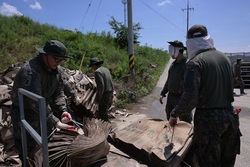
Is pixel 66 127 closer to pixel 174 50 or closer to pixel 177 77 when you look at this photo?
pixel 177 77

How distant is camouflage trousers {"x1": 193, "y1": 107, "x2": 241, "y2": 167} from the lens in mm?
2764

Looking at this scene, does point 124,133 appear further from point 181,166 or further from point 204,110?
point 204,110

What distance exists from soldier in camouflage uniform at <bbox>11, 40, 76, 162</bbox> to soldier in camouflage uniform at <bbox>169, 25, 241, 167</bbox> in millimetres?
1453

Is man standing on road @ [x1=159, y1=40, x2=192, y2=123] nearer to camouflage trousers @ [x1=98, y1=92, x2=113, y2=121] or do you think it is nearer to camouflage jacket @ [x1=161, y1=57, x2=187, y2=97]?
camouflage jacket @ [x1=161, y1=57, x2=187, y2=97]

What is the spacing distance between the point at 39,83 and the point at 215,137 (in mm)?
2068

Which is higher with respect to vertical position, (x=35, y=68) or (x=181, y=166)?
(x=35, y=68)

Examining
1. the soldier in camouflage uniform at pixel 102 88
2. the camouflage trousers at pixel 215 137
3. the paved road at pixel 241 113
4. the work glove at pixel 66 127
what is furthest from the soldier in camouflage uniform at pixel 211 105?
the soldier in camouflage uniform at pixel 102 88

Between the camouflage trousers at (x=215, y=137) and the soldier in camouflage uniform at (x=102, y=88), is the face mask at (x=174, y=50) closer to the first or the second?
the camouflage trousers at (x=215, y=137)

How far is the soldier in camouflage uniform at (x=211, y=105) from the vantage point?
274 centimetres

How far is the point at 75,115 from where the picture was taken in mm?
6477

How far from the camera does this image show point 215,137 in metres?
2.76

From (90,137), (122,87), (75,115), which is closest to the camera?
(90,137)

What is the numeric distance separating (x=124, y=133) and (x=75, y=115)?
3.58 meters

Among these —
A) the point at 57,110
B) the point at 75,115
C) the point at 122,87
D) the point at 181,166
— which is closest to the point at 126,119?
the point at 75,115
